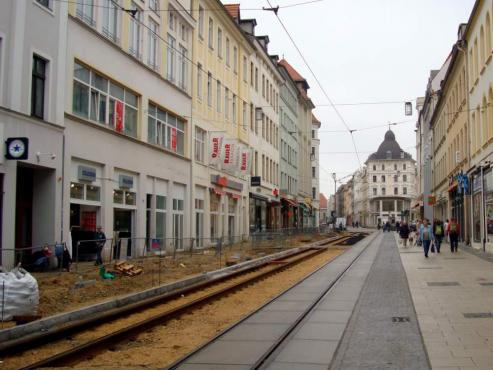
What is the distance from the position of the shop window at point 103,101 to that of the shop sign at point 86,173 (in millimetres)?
1920

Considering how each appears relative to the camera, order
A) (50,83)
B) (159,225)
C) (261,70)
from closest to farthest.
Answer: (50,83) < (159,225) < (261,70)

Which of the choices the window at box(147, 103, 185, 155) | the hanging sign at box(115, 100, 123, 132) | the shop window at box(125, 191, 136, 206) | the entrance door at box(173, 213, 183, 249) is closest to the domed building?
the entrance door at box(173, 213, 183, 249)

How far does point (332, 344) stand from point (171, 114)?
24174 millimetres

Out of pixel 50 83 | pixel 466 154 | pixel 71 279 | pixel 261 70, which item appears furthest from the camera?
pixel 261 70

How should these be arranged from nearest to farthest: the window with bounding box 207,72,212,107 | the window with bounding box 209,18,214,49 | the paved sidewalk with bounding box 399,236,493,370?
the paved sidewalk with bounding box 399,236,493,370, the window with bounding box 207,72,212,107, the window with bounding box 209,18,214,49

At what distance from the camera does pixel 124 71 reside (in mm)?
25625

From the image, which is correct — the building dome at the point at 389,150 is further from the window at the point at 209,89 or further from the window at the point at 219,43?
the window at the point at 209,89

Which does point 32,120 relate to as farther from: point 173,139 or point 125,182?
point 173,139

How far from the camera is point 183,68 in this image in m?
33.4

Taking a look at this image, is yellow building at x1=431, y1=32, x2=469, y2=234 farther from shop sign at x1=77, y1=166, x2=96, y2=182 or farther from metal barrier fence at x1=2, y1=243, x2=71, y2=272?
metal barrier fence at x1=2, y1=243, x2=71, y2=272

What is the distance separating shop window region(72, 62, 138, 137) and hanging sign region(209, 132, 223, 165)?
10.0 meters

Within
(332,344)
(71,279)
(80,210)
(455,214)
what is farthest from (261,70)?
(332,344)

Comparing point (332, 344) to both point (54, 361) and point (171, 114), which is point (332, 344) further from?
point (171, 114)

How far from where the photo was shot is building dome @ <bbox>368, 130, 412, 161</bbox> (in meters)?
148
